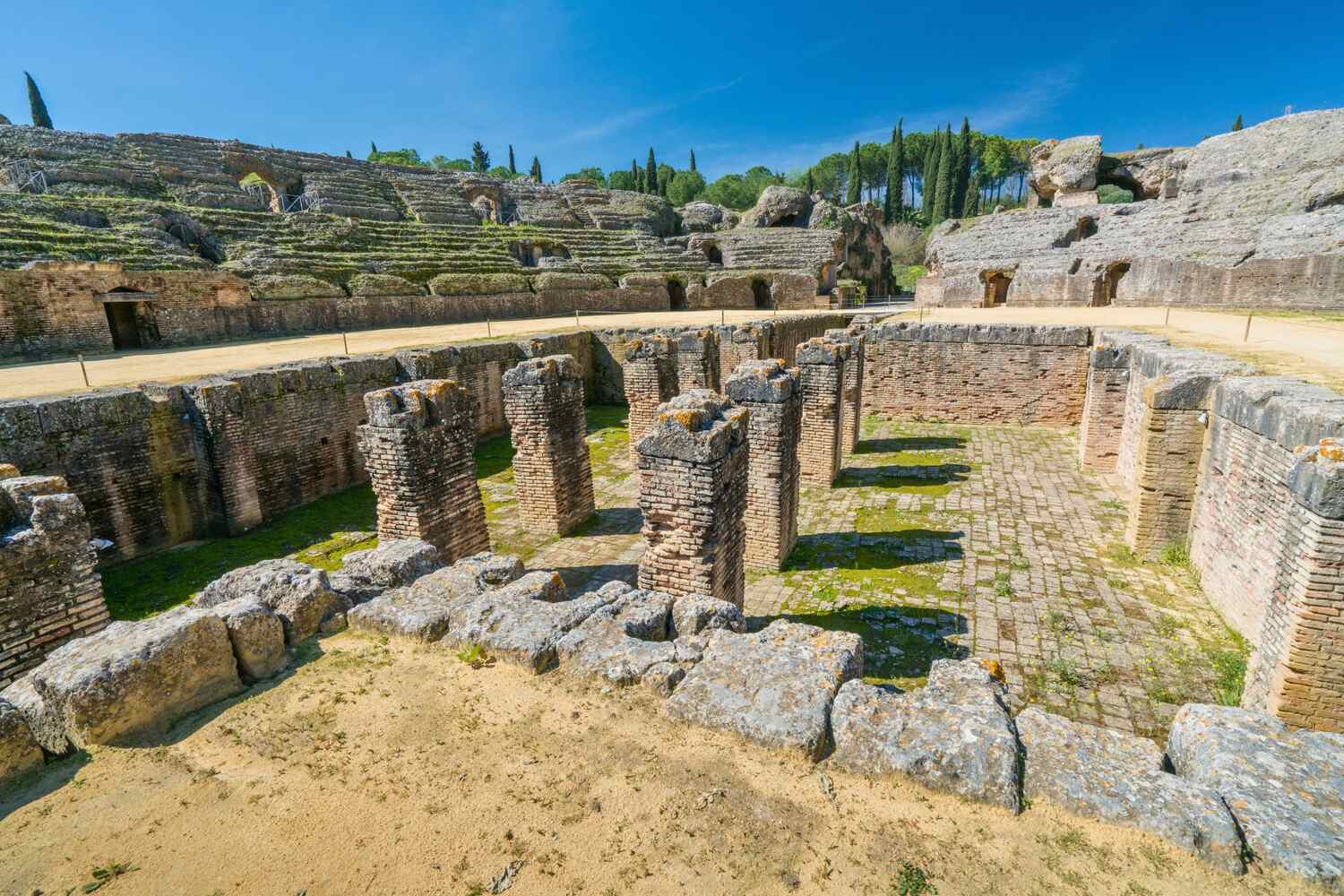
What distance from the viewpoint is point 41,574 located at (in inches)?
173

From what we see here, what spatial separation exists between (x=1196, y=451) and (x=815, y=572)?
15.9 ft

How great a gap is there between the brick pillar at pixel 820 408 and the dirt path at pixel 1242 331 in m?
5.71

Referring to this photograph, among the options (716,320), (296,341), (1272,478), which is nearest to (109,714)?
(1272,478)

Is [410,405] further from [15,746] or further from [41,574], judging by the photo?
[15,746]

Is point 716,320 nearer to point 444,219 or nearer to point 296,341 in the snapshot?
point 296,341

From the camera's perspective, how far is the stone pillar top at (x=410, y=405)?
22.7 feet

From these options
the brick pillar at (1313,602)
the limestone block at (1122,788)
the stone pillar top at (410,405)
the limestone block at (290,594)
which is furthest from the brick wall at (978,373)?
the limestone block at (290,594)

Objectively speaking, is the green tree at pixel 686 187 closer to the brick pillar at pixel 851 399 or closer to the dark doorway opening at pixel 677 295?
the dark doorway opening at pixel 677 295

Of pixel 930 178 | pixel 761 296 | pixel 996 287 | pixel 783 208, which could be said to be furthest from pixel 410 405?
pixel 930 178

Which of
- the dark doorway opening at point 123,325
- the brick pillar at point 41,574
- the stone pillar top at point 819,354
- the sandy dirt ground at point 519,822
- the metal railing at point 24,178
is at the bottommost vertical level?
the sandy dirt ground at point 519,822

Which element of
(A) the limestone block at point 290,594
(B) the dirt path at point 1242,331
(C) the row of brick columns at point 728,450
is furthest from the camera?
(B) the dirt path at point 1242,331

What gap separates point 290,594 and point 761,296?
104 ft

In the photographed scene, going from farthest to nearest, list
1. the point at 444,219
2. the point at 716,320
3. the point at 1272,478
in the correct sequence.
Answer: the point at 444,219 < the point at 716,320 < the point at 1272,478

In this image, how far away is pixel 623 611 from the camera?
4.41m
